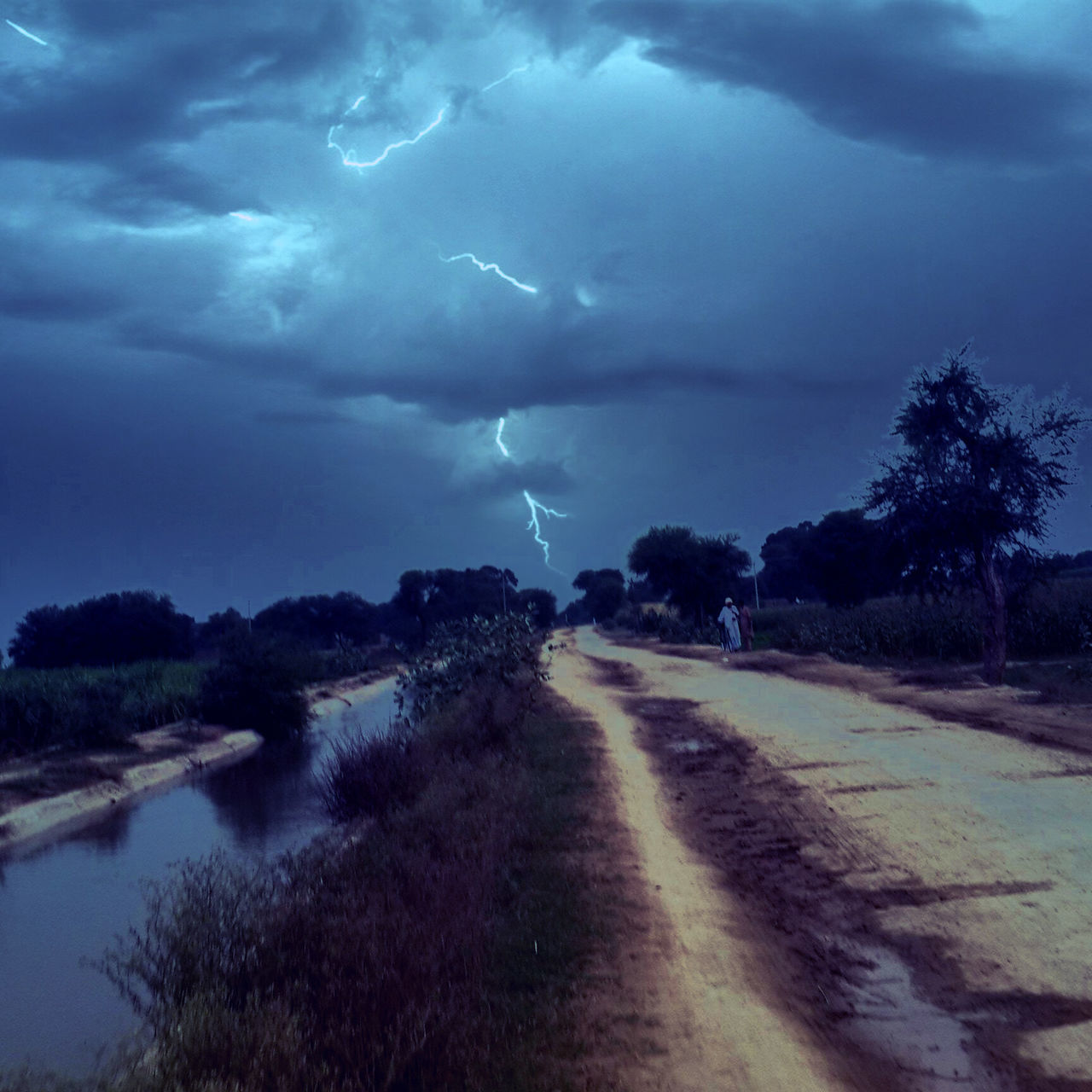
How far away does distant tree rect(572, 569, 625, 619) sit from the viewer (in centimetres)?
14312

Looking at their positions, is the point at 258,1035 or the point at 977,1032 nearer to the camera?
the point at 258,1035

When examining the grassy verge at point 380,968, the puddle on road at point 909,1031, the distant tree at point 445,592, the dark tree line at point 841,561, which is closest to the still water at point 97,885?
the grassy verge at point 380,968

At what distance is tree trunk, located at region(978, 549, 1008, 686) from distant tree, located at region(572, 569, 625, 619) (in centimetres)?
10981

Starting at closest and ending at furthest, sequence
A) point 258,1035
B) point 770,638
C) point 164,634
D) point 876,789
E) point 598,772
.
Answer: point 258,1035 < point 876,789 < point 598,772 < point 770,638 < point 164,634

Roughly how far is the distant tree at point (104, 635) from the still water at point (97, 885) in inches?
2061

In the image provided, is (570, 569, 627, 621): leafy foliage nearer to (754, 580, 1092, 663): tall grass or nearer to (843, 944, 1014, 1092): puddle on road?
(754, 580, 1092, 663): tall grass

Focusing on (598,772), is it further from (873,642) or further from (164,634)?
(164,634)

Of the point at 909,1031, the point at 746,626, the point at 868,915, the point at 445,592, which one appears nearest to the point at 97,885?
the point at 868,915

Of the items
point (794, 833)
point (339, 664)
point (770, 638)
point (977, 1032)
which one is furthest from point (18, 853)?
point (339, 664)

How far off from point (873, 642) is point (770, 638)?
13.3 metres

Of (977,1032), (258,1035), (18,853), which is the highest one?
(258,1035)

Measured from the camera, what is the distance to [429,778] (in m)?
15.9

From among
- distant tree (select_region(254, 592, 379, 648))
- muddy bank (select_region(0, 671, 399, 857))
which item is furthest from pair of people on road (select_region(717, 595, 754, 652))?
distant tree (select_region(254, 592, 379, 648))

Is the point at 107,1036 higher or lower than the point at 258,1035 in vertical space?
lower
